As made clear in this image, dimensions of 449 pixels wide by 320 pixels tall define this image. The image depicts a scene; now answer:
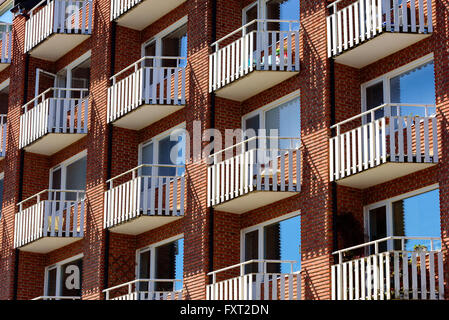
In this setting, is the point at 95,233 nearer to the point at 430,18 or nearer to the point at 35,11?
the point at 35,11

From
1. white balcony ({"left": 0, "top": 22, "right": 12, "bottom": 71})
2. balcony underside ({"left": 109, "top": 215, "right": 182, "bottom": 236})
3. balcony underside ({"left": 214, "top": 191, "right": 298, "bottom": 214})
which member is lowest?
balcony underside ({"left": 109, "top": 215, "right": 182, "bottom": 236})

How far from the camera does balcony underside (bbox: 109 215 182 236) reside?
106 ft

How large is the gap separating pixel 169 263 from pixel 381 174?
8.95 metres

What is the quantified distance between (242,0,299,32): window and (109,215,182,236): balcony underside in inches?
238

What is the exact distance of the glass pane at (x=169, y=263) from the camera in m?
32.7

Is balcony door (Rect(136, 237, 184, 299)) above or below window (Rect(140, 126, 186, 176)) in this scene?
below

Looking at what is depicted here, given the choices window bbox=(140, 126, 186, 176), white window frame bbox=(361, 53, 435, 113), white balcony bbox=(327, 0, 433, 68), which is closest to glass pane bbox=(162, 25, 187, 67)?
window bbox=(140, 126, 186, 176)

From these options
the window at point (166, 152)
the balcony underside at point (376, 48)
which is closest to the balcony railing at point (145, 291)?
the window at point (166, 152)

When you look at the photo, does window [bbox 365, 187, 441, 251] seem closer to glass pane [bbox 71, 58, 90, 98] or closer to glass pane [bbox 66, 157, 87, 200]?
glass pane [bbox 66, 157, 87, 200]

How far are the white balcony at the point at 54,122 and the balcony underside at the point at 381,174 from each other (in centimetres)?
1217

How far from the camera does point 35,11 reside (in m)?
41.1

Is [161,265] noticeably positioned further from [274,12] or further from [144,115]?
[274,12]

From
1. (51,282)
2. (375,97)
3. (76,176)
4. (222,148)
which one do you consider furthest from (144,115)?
(375,97)
